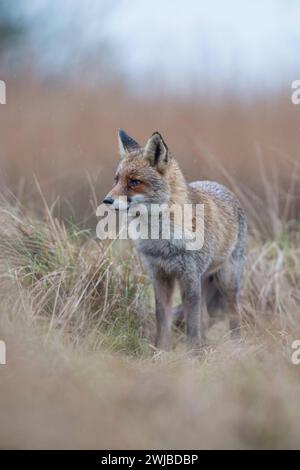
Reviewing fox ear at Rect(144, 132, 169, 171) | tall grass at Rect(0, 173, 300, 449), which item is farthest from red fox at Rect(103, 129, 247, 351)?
tall grass at Rect(0, 173, 300, 449)

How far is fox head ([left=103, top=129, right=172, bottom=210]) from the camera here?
614 centimetres

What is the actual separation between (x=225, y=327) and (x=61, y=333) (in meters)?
2.95

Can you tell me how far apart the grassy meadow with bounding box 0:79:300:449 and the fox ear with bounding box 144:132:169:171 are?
3.82 ft

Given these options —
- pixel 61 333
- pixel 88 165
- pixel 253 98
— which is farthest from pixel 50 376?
pixel 253 98

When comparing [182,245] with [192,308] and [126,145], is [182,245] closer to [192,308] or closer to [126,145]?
[192,308]

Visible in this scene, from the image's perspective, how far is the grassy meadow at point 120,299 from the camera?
419cm

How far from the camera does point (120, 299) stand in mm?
6863

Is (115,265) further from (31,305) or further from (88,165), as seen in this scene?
(88,165)

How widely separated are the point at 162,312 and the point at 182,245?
2.34ft

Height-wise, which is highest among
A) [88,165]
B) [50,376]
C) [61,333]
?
[88,165]

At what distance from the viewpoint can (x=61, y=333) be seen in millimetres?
5656

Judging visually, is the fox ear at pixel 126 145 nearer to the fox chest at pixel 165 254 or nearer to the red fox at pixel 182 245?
the red fox at pixel 182 245

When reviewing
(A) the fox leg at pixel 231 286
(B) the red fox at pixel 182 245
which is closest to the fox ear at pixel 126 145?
(B) the red fox at pixel 182 245
